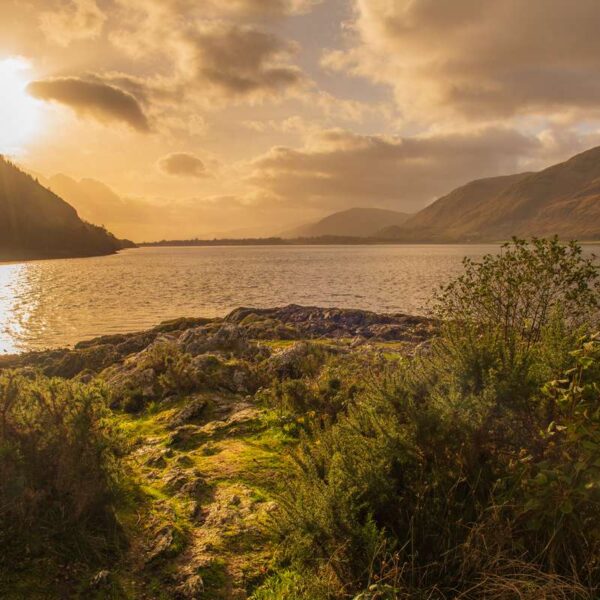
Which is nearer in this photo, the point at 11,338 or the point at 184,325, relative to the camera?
the point at 184,325

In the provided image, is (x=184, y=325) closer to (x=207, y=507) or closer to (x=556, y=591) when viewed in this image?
(x=207, y=507)

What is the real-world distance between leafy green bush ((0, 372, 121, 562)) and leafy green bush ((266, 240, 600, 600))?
2.18m

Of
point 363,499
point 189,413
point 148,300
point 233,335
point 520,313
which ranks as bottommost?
point 148,300

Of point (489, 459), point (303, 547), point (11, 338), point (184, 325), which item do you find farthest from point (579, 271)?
point (11, 338)

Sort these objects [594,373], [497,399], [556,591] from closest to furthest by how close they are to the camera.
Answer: [556,591]
[594,373]
[497,399]

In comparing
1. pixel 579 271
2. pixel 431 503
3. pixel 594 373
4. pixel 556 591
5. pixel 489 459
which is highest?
pixel 579 271

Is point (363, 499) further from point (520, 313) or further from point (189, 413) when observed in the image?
point (520, 313)

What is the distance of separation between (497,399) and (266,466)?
13.0 ft

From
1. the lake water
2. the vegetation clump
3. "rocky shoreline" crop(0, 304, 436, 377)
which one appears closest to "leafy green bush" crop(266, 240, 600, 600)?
the vegetation clump

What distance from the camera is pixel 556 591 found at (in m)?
3.52

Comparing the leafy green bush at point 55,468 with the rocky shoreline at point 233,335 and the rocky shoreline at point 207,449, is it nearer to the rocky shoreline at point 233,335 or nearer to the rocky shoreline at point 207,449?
the rocky shoreline at point 207,449

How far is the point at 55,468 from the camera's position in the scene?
16.5 feet

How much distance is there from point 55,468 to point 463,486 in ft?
15.1

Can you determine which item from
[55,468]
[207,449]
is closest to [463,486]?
[55,468]
